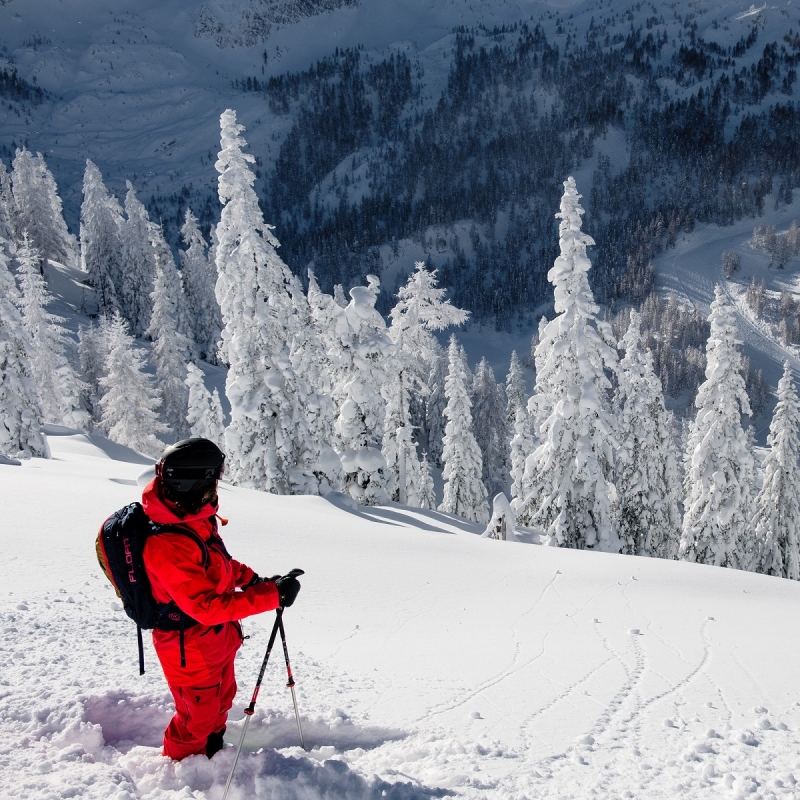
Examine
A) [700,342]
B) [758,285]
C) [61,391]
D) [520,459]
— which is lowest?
[520,459]

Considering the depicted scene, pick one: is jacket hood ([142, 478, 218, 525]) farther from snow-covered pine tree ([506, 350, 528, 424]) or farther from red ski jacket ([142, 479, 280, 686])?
snow-covered pine tree ([506, 350, 528, 424])

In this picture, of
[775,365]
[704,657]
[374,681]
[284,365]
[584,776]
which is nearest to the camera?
[584,776]

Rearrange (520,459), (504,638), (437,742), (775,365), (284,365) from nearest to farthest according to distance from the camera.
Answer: (437,742), (504,638), (284,365), (520,459), (775,365)

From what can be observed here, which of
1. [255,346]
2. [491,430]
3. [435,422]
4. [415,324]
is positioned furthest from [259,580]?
[435,422]

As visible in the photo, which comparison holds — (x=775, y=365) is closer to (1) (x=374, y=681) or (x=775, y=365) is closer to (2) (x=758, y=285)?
(2) (x=758, y=285)

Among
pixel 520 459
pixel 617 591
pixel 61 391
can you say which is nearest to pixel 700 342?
pixel 520 459

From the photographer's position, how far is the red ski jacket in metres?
3.34

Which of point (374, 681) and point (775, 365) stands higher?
point (775, 365)

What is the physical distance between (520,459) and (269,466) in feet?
73.5

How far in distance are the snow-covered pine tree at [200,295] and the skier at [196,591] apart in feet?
205

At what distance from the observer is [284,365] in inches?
787

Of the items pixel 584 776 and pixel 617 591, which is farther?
pixel 617 591

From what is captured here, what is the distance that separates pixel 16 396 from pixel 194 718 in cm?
2307

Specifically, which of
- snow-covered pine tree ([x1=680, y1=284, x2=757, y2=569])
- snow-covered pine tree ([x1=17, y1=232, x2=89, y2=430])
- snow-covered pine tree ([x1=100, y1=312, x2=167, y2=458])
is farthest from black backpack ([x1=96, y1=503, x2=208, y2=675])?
snow-covered pine tree ([x1=17, y1=232, x2=89, y2=430])
